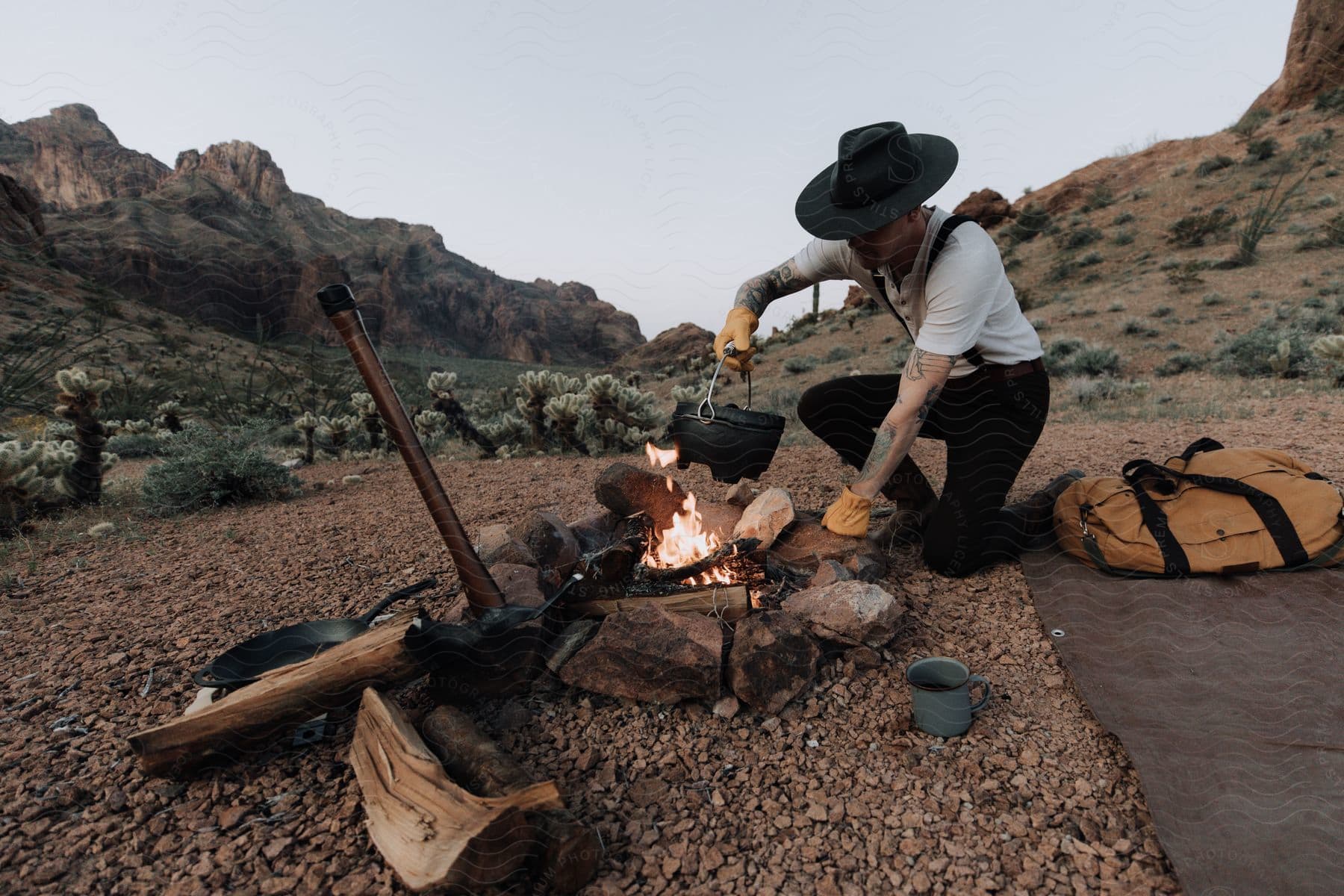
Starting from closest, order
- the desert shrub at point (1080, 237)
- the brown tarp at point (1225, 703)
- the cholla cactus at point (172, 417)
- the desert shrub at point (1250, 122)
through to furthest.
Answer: the brown tarp at point (1225, 703) → the cholla cactus at point (172, 417) → the desert shrub at point (1080, 237) → the desert shrub at point (1250, 122)

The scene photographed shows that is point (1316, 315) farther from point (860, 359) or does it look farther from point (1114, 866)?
point (1114, 866)

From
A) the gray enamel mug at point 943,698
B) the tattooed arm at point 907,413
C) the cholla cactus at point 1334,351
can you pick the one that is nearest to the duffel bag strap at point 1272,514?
the tattooed arm at point 907,413

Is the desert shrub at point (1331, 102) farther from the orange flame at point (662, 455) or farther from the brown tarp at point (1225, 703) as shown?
the orange flame at point (662, 455)

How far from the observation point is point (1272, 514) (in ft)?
7.38

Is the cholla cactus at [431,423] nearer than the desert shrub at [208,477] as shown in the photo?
No

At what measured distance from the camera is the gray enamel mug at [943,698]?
1.69 metres

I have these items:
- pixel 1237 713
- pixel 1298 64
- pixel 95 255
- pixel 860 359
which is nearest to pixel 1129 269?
pixel 860 359

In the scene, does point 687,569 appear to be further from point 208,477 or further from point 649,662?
point 208,477

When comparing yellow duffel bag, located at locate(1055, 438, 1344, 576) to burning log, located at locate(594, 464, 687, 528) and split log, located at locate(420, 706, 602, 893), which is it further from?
split log, located at locate(420, 706, 602, 893)

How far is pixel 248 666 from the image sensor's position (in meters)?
1.77

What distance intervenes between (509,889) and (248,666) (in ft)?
3.45

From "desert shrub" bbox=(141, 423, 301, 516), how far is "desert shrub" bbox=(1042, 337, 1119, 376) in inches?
349

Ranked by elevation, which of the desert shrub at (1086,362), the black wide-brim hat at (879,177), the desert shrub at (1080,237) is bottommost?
the desert shrub at (1086,362)

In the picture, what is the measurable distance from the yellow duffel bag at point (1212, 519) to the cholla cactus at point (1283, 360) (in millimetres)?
5076
